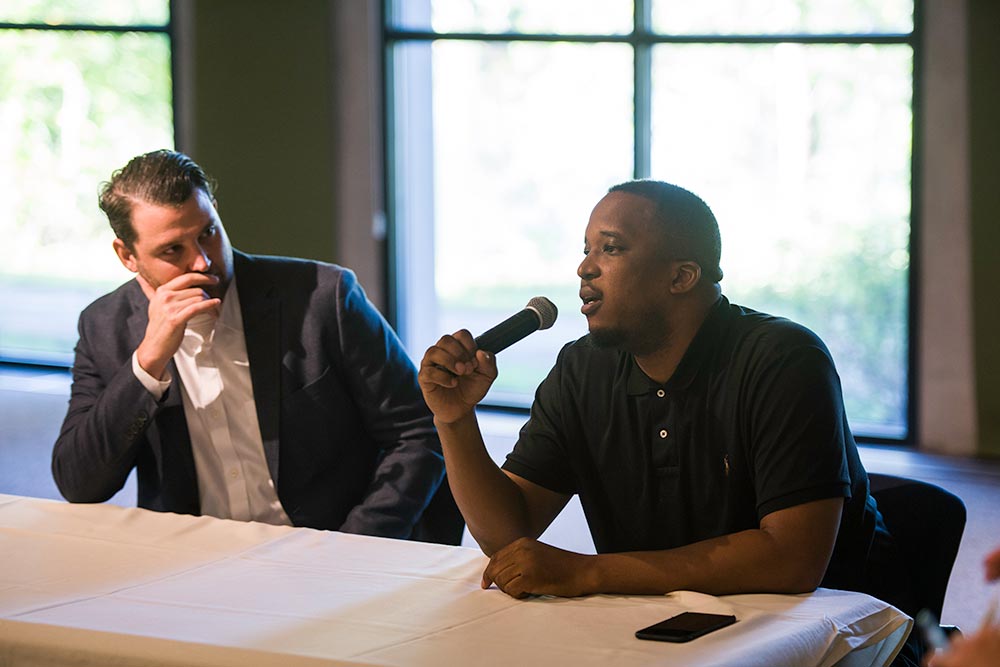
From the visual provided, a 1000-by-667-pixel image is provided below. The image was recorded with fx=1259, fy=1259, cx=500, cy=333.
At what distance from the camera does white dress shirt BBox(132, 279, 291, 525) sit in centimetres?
256

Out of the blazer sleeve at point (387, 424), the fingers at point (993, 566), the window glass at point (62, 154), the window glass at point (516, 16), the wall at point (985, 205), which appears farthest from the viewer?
the window glass at point (62, 154)

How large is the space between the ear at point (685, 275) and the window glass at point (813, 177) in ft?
8.10

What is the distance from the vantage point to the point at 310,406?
2.56m

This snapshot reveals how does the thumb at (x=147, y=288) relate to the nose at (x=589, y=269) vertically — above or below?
below

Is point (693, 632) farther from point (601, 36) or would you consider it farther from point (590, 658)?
point (601, 36)

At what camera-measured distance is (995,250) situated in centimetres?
404

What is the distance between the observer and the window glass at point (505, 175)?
479cm

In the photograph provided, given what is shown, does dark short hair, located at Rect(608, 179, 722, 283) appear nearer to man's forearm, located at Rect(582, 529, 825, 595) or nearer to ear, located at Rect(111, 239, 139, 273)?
man's forearm, located at Rect(582, 529, 825, 595)

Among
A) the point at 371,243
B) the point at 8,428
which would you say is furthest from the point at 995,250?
the point at 8,428

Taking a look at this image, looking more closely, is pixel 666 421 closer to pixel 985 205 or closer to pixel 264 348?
pixel 264 348

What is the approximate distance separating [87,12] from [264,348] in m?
3.52

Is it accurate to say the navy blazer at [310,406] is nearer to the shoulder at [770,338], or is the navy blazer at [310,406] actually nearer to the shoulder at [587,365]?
the shoulder at [587,365]

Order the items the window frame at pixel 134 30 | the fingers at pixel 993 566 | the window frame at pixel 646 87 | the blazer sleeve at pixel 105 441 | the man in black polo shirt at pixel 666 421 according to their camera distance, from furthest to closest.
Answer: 1. the window frame at pixel 134 30
2. the window frame at pixel 646 87
3. the blazer sleeve at pixel 105 441
4. the man in black polo shirt at pixel 666 421
5. the fingers at pixel 993 566

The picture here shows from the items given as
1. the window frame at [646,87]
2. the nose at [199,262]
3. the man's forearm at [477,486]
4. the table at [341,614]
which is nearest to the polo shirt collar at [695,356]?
the man's forearm at [477,486]
